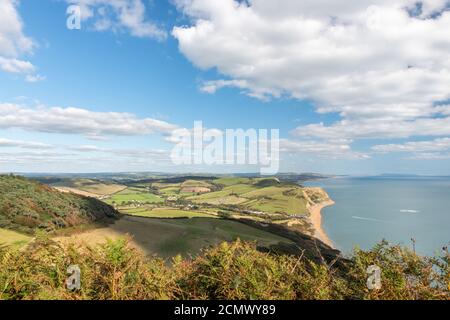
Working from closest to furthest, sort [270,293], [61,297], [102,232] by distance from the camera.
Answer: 1. [61,297]
2. [270,293]
3. [102,232]

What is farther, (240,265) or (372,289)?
(240,265)

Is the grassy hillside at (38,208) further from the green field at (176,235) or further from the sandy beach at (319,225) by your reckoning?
the sandy beach at (319,225)

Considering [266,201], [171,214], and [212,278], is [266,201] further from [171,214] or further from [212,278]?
[212,278]

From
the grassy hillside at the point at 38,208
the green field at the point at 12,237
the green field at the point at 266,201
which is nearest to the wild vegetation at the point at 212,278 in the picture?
the green field at the point at 12,237

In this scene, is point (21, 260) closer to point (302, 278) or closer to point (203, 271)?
point (203, 271)
